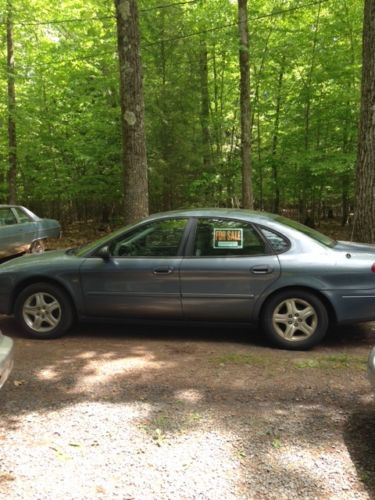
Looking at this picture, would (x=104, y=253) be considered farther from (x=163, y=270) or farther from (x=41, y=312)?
(x=41, y=312)

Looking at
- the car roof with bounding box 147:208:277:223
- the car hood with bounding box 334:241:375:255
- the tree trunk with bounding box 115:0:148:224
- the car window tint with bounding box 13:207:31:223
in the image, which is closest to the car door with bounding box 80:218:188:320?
the car roof with bounding box 147:208:277:223

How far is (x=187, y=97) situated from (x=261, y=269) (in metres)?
10.4

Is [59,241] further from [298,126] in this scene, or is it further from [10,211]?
[298,126]

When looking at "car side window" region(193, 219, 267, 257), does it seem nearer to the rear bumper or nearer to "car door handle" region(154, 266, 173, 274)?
"car door handle" region(154, 266, 173, 274)

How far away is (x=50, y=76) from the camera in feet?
50.7

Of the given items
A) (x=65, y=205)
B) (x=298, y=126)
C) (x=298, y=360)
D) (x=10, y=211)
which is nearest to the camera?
(x=298, y=360)

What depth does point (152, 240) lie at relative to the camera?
17.4 ft

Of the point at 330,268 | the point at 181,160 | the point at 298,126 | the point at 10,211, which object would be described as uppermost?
the point at 298,126

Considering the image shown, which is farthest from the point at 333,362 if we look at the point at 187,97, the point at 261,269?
the point at 187,97

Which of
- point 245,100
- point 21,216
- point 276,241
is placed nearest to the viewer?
point 276,241

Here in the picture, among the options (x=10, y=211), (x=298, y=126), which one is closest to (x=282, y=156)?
A: (x=298, y=126)

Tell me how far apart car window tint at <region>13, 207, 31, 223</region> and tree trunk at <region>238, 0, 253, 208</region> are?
232 inches

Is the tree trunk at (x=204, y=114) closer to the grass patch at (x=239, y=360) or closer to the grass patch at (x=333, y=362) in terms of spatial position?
the grass patch at (x=239, y=360)

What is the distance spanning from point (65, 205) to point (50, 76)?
6690 millimetres
